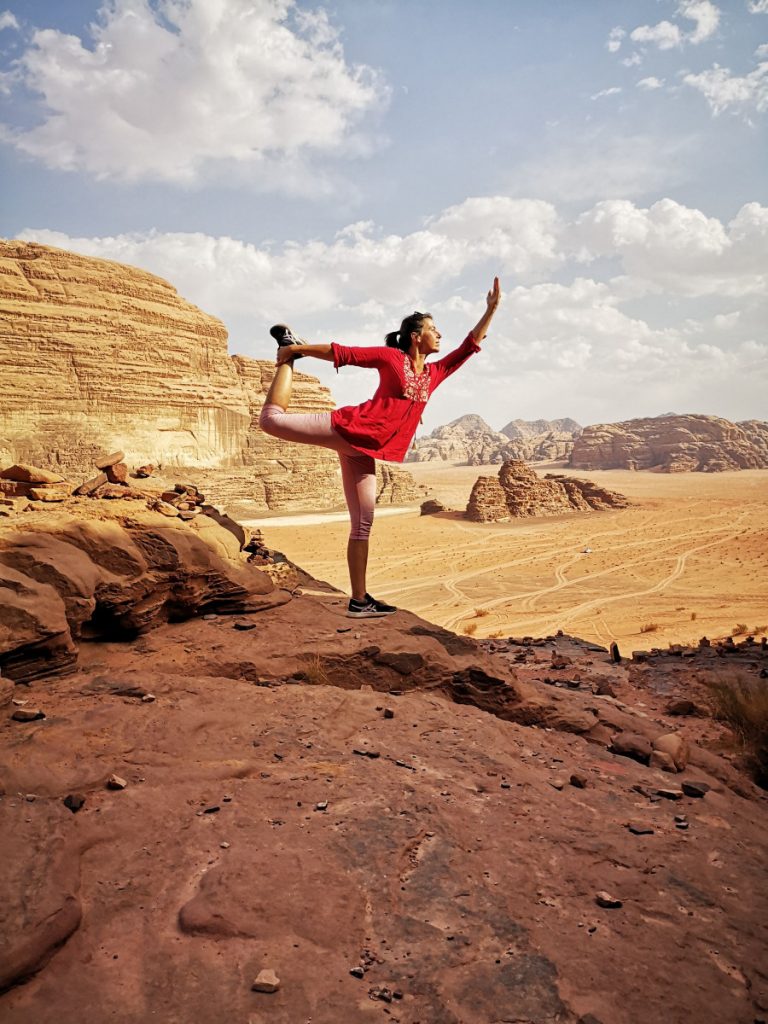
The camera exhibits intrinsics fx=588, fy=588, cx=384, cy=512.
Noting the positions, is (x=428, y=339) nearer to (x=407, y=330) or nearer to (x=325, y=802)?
(x=407, y=330)

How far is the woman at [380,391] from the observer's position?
3650mm

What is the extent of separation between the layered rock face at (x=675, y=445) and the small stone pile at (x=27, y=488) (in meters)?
72.5

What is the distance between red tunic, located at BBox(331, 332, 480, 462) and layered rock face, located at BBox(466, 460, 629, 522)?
27308 mm

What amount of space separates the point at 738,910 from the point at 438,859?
1089 mm

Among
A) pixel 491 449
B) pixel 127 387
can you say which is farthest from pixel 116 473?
pixel 491 449

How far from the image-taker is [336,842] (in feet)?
6.78

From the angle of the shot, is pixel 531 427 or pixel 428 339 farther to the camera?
pixel 531 427

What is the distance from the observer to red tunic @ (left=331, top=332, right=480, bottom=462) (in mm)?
3693

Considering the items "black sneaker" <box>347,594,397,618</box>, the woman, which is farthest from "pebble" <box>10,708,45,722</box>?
"black sneaker" <box>347,594,397,618</box>

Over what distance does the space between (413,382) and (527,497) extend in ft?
97.0

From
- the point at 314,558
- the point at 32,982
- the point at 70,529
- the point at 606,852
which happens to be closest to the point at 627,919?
the point at 606,852

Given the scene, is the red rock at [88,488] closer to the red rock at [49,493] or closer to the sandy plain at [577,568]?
the red rock at [49,493]

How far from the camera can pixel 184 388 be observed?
37.6 meters

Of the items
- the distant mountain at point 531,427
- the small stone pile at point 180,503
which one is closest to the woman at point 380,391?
the small stone pile at point 180,503
